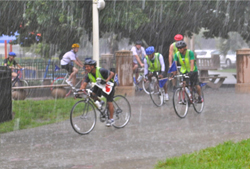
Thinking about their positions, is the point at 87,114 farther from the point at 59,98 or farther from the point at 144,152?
the point at 59,98

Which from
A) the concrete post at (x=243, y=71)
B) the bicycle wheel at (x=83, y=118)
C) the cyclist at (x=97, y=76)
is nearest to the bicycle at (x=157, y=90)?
the cyclist at (x=97, y=76)

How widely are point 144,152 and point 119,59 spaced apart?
32.9 feet

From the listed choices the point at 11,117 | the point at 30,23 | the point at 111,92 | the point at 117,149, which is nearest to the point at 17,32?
the point at 30,23

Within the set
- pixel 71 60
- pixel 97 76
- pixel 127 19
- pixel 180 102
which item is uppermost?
pixel 127 19

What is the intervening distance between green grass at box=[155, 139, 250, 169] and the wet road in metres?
0.39

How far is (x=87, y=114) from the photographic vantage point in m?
9.90

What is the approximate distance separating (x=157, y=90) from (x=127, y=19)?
549 cm

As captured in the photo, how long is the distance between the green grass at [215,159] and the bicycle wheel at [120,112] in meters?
3.43

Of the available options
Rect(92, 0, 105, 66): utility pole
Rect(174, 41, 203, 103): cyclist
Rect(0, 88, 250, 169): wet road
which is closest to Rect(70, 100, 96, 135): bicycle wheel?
Rect(0, 88, 250, 169): wet road

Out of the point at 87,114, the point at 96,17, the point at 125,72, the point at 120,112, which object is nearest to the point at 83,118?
the point at 87,114

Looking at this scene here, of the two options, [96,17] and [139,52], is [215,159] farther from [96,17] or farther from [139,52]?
[139,52]

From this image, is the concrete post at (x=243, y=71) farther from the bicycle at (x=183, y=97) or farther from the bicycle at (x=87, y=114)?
the bicycle at (x=87, y=114)

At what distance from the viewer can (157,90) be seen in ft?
46.1

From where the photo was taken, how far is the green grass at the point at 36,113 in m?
11.4
